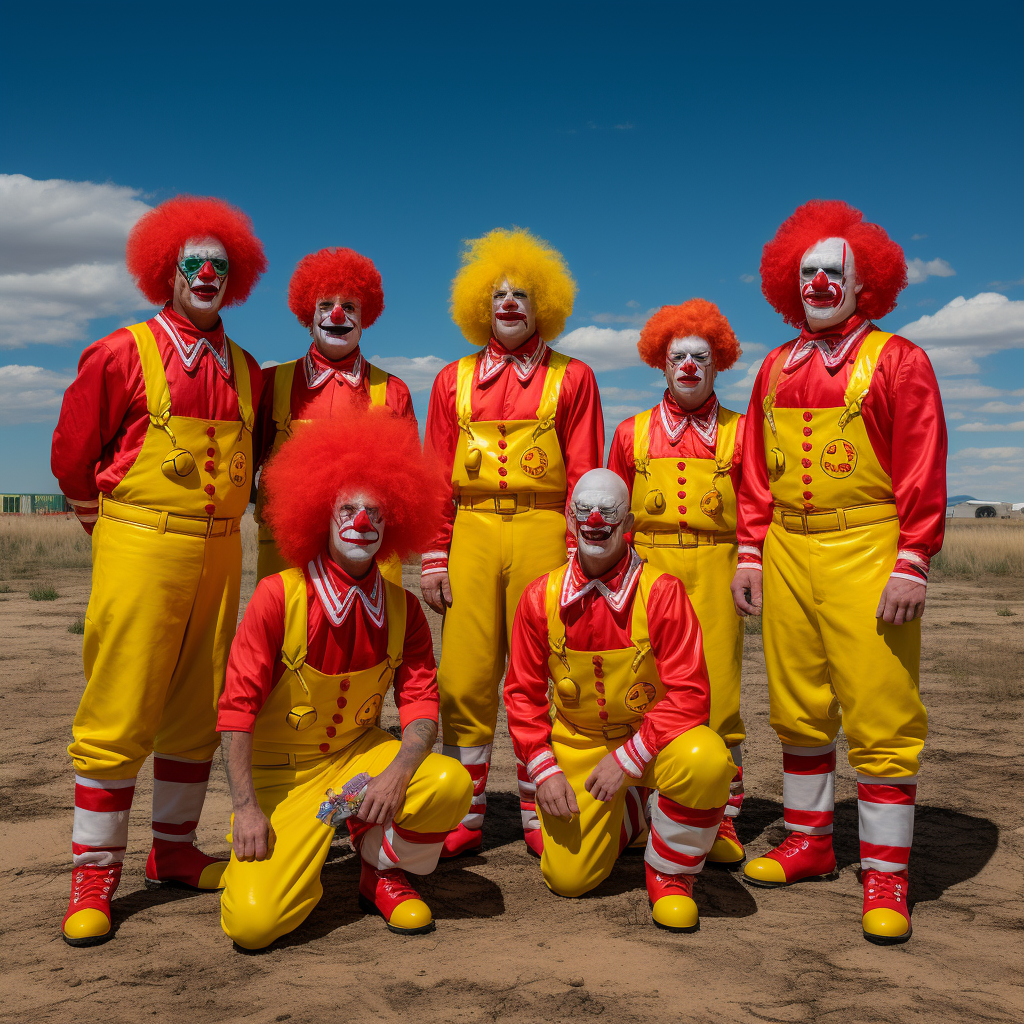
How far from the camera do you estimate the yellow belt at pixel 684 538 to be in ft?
15.4

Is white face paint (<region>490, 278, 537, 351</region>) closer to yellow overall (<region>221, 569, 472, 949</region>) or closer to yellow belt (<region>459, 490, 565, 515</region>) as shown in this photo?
yellow belt (<region>459, 490, 565, 515</region>)

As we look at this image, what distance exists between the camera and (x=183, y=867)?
4102mm

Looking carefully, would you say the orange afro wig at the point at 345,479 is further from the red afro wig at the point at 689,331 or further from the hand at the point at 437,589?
the red afro wig at the point at 689,331

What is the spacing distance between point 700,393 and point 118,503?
287 centimetres

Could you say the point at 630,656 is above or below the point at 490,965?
above

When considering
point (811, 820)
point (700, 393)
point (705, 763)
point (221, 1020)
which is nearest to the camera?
point (221, 1020)

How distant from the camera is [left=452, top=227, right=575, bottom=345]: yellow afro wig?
4.80 metres

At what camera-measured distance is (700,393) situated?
4879 mm

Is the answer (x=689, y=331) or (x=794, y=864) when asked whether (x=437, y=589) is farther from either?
(x=794, y=864)

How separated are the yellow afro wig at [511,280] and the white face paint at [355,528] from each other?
1.59 metres

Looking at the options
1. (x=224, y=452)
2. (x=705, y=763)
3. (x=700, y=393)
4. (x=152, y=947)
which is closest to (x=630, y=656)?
(x=705, y=763)

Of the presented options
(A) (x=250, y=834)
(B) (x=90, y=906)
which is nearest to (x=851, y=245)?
(A) (x=250, y=834)

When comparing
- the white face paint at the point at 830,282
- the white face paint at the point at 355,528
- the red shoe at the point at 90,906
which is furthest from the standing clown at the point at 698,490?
the red shoe at the point at 90,906

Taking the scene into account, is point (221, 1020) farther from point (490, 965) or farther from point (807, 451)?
point (807, 451)
